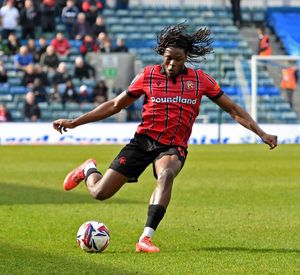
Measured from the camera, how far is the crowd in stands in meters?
33.5

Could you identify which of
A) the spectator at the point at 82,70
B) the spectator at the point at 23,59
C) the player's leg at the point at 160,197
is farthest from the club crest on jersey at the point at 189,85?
the spectator at the point at 23,59

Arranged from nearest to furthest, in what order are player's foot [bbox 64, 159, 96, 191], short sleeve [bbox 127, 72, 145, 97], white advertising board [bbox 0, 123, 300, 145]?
1. short sleeve [bbox 127, 72, 145, 97]
2. player's foot [bbox 64, 159, 96, 191]
3. white advertising board [bbox 0, 123, 300, 145]

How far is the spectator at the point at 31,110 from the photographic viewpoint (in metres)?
32.4

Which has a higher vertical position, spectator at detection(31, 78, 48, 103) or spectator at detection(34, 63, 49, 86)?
spectator at detection(34, 63, 49, 86)

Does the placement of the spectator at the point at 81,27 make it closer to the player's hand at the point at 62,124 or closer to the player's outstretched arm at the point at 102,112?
the player's outstretched arm at the point at 102,112

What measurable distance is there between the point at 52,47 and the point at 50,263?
26.1 meters

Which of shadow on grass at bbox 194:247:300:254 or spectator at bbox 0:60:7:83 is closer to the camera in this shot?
shadow on grass at bbox 194:247:300:254

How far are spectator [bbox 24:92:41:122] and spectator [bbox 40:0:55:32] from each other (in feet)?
17.0

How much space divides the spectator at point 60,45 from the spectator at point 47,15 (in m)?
1.57

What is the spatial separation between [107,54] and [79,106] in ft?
8.23

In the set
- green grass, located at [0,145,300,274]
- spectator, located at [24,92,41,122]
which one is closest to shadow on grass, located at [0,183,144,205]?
green grass, located at [0,145,300,274]

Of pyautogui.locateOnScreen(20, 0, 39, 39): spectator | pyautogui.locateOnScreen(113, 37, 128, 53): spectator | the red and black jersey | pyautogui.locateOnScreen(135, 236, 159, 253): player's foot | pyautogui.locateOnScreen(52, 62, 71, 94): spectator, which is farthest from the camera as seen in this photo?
pyautogui.locateOnScreen(20, 0, 39, 39): spectator

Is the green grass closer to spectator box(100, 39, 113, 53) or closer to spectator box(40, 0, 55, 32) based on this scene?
spectator box(100, 39, 113, 53)

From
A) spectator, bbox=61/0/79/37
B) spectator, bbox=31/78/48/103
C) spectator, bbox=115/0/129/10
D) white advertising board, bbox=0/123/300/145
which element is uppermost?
spectator, bbox=61/0/79/37
